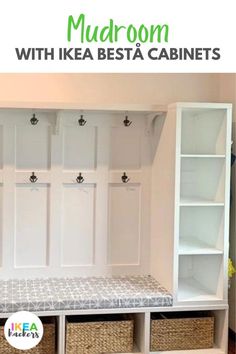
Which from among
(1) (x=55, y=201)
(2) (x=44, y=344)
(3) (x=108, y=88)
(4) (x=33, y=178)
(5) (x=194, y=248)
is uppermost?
(3) (x=108, y=88)

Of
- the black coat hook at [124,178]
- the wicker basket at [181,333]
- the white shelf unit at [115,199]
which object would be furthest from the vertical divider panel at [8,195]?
the wicker basket at [181,333]

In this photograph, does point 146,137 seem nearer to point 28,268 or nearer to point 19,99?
point 19,99

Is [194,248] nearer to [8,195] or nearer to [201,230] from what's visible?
[201,230]

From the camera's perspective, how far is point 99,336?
3756 millimetres

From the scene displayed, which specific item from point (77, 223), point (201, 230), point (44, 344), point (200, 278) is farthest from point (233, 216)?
point (44, 344)

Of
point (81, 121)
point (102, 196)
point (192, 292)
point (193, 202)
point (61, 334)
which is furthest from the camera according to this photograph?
point (102, 196)

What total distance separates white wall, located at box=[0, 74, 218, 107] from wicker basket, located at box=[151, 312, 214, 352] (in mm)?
1557

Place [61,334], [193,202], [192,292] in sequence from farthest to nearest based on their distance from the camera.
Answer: [192,292] → [193,202] → [61,334]

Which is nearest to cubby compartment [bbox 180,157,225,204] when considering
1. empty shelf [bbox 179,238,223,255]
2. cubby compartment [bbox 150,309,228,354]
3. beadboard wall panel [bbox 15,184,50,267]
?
empty shelf [bbox 179,238,223,255]

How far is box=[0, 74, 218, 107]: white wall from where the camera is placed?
4.10 metres

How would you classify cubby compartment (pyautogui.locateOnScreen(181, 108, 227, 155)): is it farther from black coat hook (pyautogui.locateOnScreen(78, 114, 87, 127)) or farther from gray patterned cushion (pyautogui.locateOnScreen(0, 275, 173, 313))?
gray patterned cushion (pyautogui.locateOnScreen(0, 275, 173, 313))

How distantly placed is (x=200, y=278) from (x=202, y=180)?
703 mm

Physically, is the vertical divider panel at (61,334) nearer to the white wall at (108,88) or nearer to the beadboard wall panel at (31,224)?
the beadboard wall panel at (31,224)

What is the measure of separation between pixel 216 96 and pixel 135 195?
0.97 m
